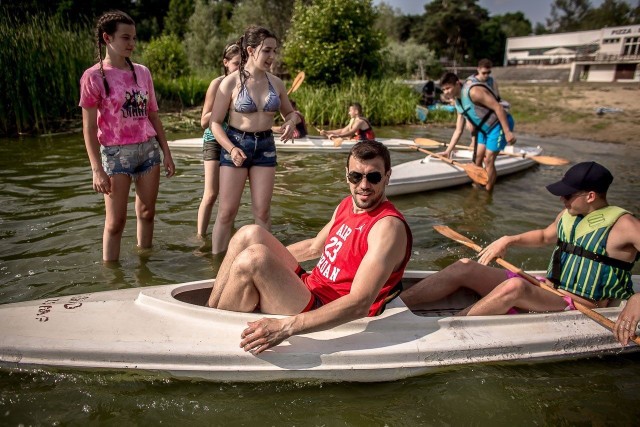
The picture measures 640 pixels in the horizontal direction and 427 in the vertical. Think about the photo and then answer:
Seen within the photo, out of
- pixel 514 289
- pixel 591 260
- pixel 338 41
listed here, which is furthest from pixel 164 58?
pixel 591 260

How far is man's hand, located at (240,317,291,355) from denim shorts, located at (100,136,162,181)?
1854 mm

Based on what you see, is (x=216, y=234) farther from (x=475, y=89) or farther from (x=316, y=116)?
(x=316, y=116)

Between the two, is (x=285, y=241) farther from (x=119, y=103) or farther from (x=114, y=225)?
(x=119, y=103)

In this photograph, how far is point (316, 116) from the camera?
550 inches

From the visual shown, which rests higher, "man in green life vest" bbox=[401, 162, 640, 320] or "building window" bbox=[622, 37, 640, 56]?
"building window" bbox=[622, 37, 640, 56]

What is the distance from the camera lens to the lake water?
2471 millimetres

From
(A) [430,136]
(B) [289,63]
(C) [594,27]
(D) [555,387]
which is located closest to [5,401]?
(D) [555,387]

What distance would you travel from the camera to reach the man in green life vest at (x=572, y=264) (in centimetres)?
280

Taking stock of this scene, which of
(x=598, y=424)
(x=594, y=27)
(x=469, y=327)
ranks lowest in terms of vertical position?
(x=598, y=424)

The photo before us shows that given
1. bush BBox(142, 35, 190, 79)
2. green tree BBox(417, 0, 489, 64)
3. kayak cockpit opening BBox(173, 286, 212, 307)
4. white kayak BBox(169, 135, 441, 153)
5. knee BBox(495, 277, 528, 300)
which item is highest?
green tree BBox(417, 0, 489, 64)

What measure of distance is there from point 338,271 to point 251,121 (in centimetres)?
171

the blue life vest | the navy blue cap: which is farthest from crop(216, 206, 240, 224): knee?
the blue life vest

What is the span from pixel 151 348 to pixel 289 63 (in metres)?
15.4

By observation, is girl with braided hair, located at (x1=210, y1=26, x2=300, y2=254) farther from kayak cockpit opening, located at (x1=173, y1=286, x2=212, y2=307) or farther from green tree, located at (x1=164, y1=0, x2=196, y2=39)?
green tree, located at (x1=164, y1=0, x2=196, y2=39)
